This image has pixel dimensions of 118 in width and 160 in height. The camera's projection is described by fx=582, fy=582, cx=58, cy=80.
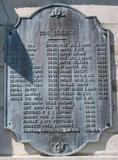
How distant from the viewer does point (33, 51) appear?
290 inches

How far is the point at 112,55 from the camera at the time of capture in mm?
7434

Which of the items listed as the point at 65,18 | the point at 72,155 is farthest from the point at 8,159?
the point at 65,18

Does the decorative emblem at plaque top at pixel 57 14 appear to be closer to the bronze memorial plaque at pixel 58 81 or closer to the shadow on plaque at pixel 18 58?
the bronze memorial plaque at pixel 58 81

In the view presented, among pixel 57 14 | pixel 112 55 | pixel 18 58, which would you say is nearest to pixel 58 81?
pixel 18 58

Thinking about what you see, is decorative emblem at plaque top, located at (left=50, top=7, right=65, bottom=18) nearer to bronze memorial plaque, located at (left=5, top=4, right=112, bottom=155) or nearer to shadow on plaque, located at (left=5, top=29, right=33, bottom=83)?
bronze memorial plaque, located at (left=5, top=4, right=112, bottom=155)

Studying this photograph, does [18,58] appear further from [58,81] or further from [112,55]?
[112,55]

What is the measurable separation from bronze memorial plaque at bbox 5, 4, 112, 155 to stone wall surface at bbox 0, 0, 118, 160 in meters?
0.09

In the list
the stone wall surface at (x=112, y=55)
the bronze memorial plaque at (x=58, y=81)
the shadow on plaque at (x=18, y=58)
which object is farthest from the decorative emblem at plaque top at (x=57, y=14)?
the shadow on plaque at (x=18, y=58)

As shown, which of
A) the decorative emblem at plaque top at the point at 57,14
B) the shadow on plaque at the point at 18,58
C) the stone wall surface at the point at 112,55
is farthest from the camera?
the decorative emblem at plaque top at the point at 57,14

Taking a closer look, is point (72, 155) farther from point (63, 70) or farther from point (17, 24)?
point (17, 24)

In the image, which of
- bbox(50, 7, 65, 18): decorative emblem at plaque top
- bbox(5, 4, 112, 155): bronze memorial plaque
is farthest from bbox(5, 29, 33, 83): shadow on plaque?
bbox(50, 7, 65, 18): decorative emblem at plaque top

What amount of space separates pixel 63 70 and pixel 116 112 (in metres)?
0.85

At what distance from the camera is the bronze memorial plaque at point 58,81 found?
23.5 feet

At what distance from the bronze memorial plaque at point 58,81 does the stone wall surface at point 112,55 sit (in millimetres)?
94
